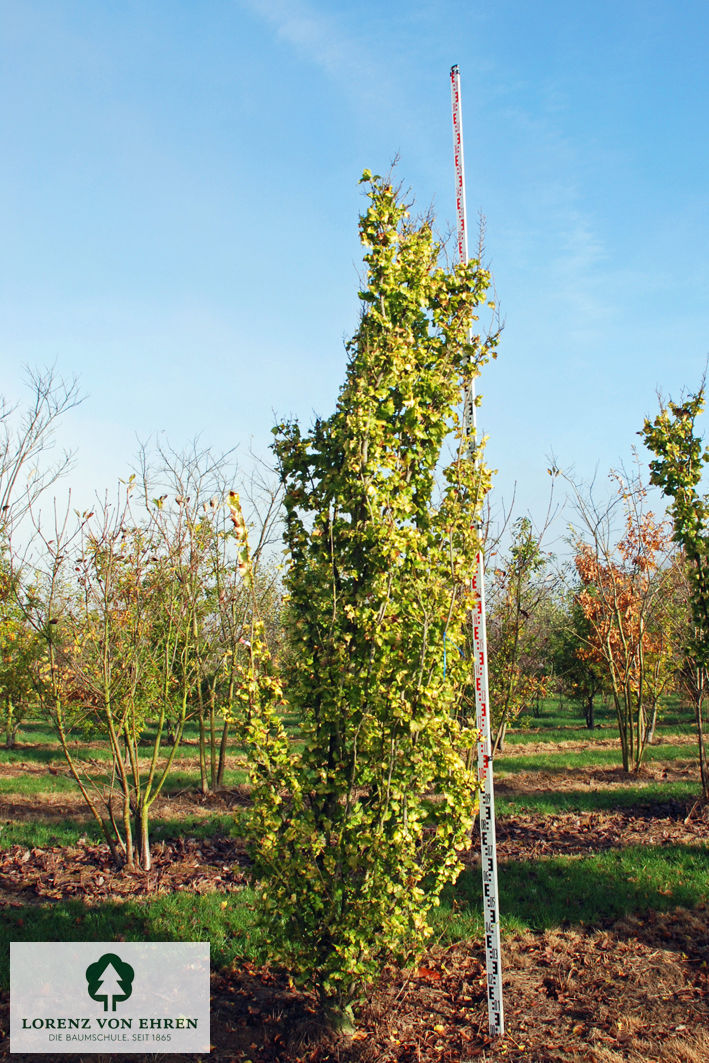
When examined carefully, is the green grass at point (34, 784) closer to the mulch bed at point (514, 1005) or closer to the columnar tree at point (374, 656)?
the mulch bed at point (514, 1005)

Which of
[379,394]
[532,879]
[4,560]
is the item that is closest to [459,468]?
[379,394]

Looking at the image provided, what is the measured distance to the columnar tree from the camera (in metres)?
3.92

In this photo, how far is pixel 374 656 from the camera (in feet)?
13.2

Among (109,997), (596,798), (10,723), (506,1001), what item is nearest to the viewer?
(506,1001)

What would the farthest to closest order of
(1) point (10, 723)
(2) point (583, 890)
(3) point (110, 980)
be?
(1) point (10, 723) → (2) point (583, 890) → (3) point (110, 980)

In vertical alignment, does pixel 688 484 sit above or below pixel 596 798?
above

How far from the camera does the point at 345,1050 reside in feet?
13.2

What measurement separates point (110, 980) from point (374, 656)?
10.3ft

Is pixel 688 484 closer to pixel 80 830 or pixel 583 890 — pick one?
pixel 583 890

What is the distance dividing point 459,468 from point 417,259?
4.69ft

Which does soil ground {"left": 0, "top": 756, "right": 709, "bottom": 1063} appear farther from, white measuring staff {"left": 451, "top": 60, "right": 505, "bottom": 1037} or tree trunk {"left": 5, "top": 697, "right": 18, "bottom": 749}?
tree trunk {"left": 5, "top": 697, "right": 18, "bottom": 749}

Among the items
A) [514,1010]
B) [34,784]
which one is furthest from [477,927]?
[34,784]

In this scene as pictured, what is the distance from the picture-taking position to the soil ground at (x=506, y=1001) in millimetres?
4062

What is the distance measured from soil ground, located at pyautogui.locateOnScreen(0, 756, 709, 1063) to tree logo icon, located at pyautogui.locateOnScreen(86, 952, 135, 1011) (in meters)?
0.54
